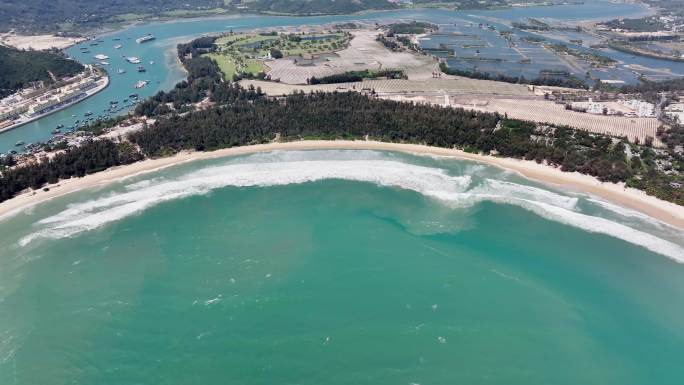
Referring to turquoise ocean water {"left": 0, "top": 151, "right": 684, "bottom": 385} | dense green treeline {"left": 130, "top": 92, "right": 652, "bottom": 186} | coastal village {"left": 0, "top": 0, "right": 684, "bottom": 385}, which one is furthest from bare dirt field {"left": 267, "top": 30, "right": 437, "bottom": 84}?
turquoise ocean water {"left": 0, "top": 151, "right": 684, "bottom": 385}

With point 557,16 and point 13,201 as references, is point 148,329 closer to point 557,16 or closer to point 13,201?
point 13,201

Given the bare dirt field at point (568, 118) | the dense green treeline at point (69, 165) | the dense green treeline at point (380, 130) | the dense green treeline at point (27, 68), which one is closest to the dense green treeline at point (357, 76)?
the dense green treeline at point (380, 130)

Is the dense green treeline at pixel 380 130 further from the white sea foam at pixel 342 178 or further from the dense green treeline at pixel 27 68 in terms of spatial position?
the dense green treeline at pixel 27 68

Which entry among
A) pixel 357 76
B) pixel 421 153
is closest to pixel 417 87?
pixel 357 76

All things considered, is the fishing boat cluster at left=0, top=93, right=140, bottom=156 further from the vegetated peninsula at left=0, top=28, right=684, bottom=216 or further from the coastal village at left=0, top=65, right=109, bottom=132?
the coastal village at left=0, top=65, right=109, bottom=132

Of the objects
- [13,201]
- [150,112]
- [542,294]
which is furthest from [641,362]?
[150,112]

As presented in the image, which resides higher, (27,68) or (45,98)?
(27,68)

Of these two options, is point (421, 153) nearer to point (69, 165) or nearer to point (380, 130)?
point (380, 130)

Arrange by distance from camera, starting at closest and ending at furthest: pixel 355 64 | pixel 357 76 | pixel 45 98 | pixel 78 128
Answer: pixel 78 128 < pixel 45 98 < pixel 357 76 < pixel 355 64
